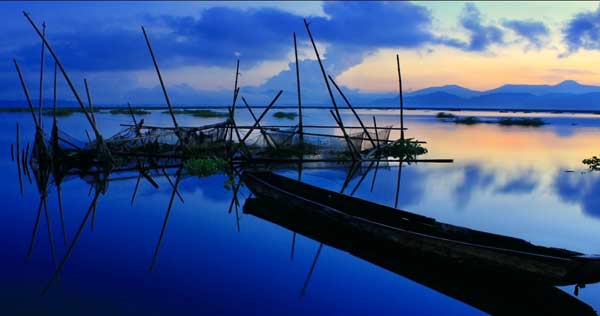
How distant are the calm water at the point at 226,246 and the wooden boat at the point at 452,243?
49cm

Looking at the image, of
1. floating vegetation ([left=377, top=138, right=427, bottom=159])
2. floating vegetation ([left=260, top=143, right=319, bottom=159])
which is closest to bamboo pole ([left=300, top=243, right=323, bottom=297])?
floating vegetation ([left=260, top=143, right=319, bottom=159])

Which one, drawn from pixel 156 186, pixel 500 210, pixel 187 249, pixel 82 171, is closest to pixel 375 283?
pixel 187 249

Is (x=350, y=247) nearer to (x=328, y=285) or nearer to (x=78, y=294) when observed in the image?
(x=328, y=285)

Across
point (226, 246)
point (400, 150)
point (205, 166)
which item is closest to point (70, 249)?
point (226, 246)

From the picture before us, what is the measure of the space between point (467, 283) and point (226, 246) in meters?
3.72

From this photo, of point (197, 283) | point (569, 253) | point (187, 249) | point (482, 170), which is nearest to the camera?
point (569, 253)

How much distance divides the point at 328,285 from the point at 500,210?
18.5 feet

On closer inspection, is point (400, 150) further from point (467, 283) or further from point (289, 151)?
point (467, 283)

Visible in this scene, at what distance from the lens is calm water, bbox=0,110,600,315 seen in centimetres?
468

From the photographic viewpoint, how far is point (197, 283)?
515 centimetres

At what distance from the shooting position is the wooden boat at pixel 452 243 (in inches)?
158

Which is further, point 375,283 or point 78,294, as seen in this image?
point 375,283

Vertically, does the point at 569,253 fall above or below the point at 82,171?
above

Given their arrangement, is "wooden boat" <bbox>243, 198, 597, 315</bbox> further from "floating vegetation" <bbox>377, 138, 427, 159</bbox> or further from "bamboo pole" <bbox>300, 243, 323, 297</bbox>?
"floating vegetation" <bbox>377, 138, 427, 159</bbox>
